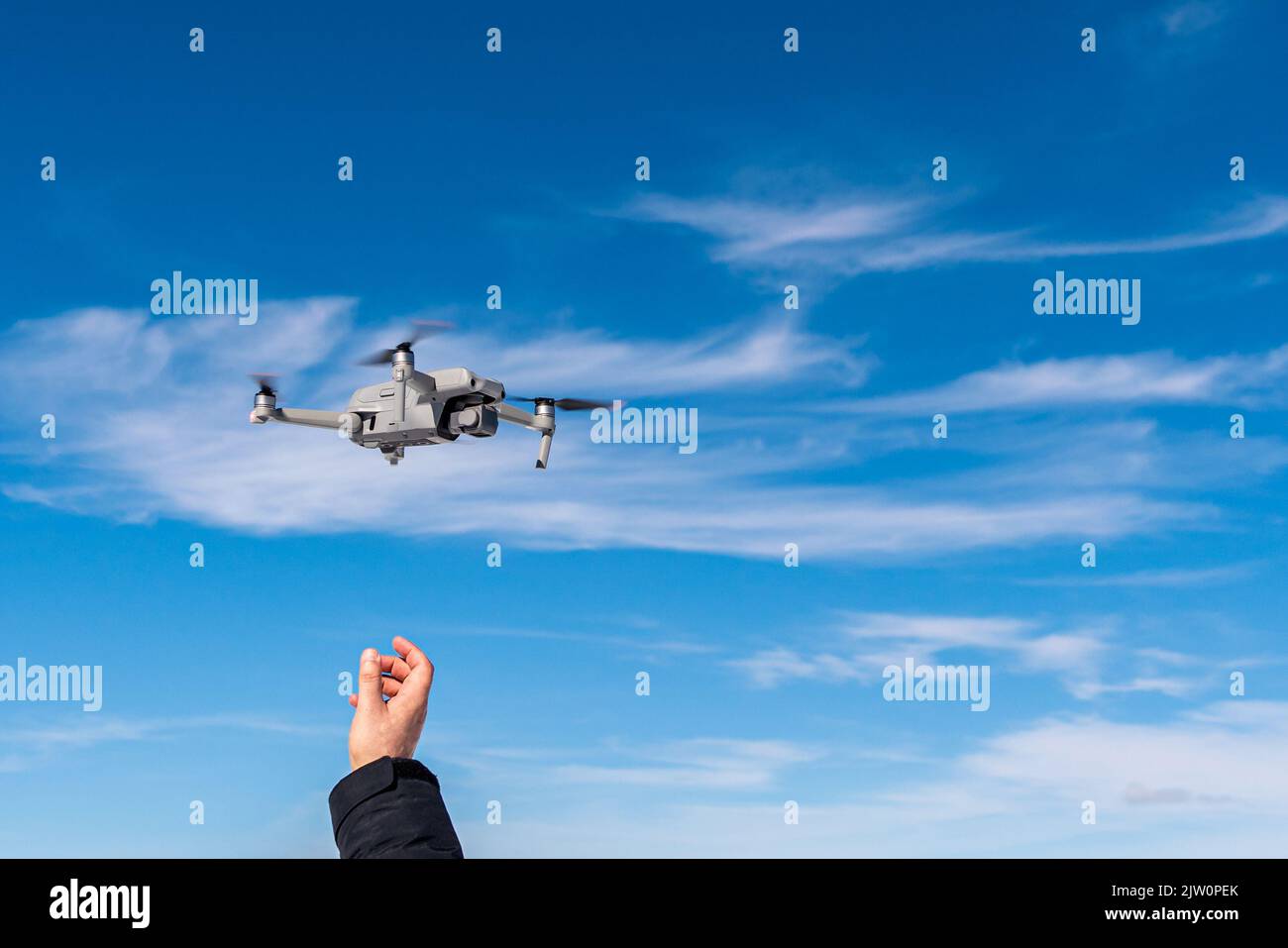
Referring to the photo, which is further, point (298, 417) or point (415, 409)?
point (298, 417)

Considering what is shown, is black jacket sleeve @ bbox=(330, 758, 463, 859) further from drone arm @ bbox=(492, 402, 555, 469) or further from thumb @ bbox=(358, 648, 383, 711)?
drone arm @ bbox=(492, 402, 555, 469)

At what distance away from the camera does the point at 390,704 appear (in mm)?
7992

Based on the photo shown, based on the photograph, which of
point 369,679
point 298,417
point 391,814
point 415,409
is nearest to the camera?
point 391,814

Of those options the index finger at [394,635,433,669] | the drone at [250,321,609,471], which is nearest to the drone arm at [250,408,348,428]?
the drone at [250,321,609,471]

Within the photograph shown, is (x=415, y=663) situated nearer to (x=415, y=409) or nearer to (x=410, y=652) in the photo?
(x=410, y=652)

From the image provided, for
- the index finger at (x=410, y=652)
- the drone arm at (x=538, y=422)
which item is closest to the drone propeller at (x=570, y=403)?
the drone arm at (x=538, y=422)

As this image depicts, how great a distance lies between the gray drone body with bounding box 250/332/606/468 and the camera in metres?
39.7

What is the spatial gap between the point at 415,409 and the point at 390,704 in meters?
33.1

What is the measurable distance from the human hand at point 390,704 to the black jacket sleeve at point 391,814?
340mm

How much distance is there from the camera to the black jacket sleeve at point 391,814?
6.73 m

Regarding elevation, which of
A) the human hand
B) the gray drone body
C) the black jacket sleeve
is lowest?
the black jacket sleeve

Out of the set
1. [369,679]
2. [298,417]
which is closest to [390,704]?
[369,679]
